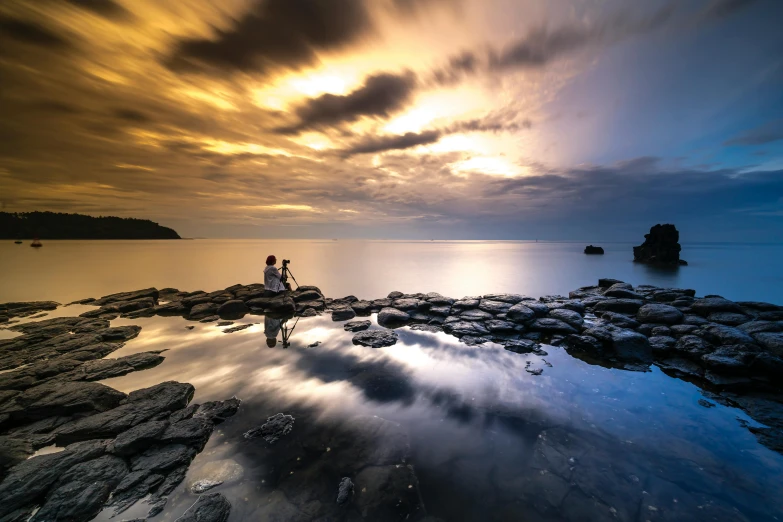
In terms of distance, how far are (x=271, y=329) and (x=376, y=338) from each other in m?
5.77

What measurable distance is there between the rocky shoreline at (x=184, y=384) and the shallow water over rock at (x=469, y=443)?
1.68 ft

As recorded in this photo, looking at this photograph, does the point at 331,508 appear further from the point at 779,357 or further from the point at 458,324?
the point at 779,357

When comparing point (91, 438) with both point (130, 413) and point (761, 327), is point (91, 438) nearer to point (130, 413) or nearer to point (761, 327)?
point (130, 413)

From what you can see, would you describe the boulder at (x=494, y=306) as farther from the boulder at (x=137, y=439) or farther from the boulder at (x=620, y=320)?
the boulder at (x=137, y=439)

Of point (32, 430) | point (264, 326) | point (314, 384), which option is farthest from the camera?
point (264, 326)

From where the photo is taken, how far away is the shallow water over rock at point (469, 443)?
5012 millimetres

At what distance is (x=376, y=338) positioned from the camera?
43.3 feet

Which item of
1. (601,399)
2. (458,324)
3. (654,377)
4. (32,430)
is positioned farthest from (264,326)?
(654,377)

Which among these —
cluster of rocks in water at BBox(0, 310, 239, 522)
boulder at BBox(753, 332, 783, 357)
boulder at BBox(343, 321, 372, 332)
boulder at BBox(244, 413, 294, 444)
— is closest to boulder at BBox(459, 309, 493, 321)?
boulder at BBox(343, 321, 372, 332)

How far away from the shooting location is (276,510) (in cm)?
482

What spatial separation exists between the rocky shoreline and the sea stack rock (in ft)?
188

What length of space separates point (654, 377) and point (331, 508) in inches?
446

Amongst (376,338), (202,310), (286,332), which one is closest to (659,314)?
(376,338)

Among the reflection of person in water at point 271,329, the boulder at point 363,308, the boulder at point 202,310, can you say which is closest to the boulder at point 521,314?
the boulder at point 363,308
